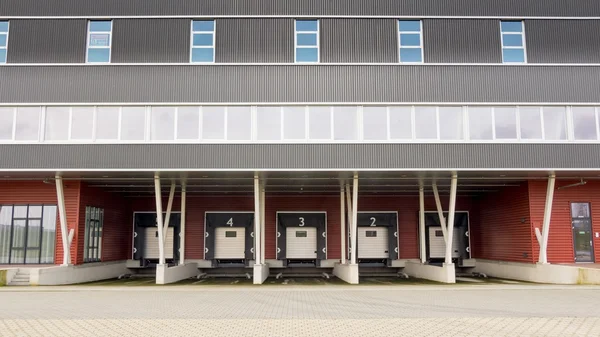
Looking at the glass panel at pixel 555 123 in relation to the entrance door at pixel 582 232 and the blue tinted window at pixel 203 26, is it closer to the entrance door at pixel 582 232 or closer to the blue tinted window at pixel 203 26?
the entrance door at pixel 582 232

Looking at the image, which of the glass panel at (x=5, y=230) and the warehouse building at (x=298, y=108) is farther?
the glass panel at (x=5, y=230)

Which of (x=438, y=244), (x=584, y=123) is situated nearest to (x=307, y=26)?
(x=584, y=123)

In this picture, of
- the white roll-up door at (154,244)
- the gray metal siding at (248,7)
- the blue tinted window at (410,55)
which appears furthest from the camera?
the white roll-up door at (154,244)

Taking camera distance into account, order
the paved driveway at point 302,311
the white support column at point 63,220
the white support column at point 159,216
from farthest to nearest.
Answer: the white support column at point 63,220, the white support column at point 159,216, the paved driveway at point 302,311

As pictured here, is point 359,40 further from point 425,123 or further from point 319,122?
point 425,123

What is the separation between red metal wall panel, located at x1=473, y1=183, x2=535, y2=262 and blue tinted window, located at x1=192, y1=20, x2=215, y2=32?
596 inches

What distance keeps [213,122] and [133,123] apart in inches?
122

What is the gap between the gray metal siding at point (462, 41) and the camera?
21609 mm

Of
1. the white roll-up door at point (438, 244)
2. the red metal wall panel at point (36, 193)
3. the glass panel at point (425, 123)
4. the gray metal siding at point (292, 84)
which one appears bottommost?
the white roll-up door at point (438, 244)

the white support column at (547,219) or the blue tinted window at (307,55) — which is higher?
the blue tinted window at (307,55)

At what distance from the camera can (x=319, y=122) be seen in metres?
20.8

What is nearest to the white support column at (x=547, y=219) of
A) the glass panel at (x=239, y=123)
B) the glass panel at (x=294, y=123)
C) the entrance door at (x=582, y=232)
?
the entrance door at (x=582, y=232)

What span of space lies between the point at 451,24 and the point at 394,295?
11.6 meters

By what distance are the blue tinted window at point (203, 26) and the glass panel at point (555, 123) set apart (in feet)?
45.0
